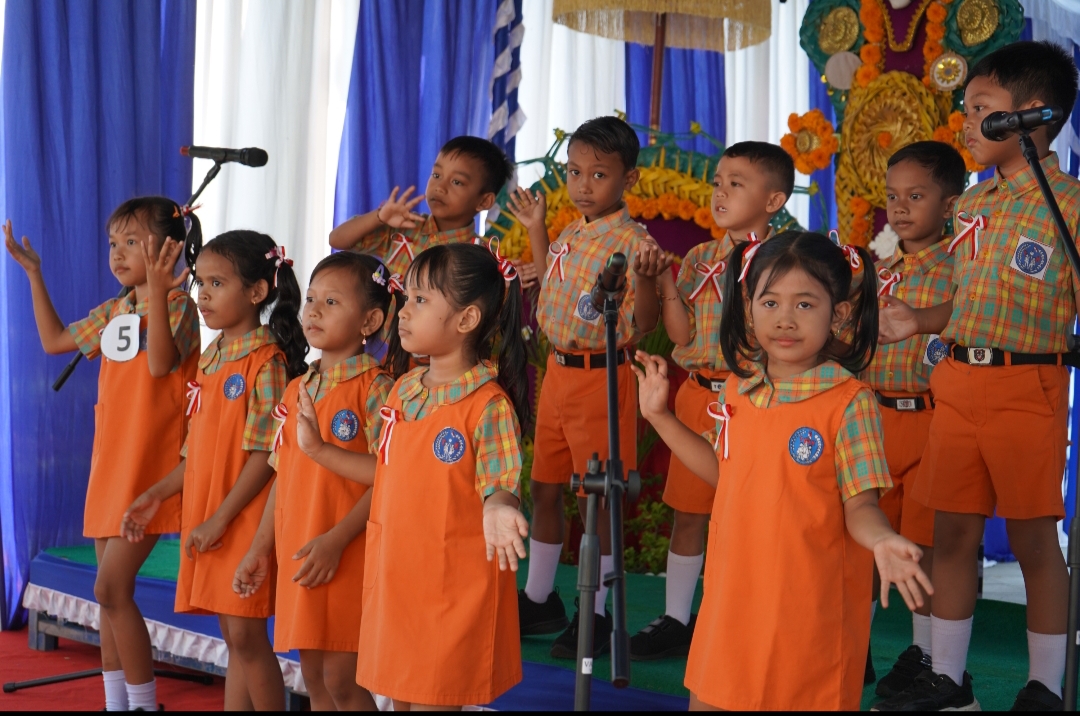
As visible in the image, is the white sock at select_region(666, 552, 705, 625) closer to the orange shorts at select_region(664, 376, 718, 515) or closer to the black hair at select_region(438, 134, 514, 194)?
the orange shorts at select_region(664, 376, 718, 515)

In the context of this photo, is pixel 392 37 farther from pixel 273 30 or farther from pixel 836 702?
pixel 836 702

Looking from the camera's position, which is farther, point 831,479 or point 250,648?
point 250,648

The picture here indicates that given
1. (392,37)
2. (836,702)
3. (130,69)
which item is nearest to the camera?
(836,702)

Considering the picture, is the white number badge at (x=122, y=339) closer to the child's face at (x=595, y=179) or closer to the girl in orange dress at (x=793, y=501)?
the child's face at (x=595, y=179)

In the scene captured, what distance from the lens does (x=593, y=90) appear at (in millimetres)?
5664

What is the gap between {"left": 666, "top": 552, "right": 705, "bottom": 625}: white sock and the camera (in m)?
2.91

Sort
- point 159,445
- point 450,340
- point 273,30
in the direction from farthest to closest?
point 273,30 → point 159,445 → point 450,340

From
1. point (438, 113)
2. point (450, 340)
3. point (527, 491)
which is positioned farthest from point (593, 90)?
point (450, 340)

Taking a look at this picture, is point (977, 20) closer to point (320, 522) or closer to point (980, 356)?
point (980, 356)

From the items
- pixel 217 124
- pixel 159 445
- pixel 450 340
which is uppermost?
Answer: pixel 217 124

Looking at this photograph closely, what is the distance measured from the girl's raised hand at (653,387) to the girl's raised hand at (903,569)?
476 mm

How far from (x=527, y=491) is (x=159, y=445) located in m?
1.69

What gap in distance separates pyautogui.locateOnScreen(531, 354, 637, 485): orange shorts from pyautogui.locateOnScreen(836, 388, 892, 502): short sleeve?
1.09m

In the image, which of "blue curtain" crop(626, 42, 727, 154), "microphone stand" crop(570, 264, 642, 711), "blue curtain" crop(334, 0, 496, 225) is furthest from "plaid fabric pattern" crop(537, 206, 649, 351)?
"blue curtain" crop(626, 42, 727, 154)
